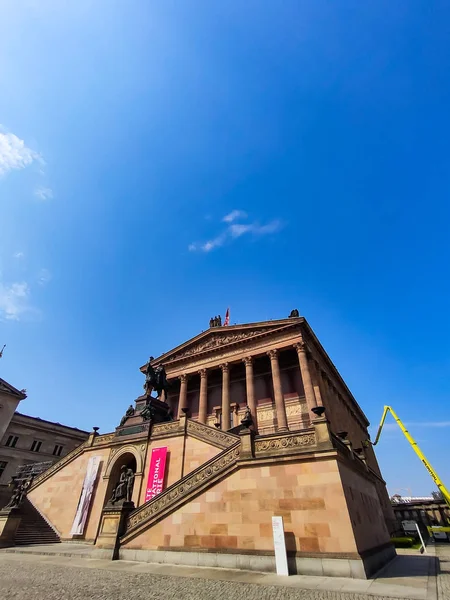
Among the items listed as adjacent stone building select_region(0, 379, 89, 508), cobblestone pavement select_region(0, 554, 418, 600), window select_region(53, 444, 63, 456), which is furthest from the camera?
window select_region(53, 444, 63, 456)

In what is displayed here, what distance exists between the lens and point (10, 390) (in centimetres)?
4038

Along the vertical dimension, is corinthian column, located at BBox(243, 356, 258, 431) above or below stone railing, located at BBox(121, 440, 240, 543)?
above

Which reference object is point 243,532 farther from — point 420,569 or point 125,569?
point 420,569

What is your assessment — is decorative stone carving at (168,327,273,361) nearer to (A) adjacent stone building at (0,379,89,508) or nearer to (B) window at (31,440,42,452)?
(A) adjacent stone building at (0,379,89,508)

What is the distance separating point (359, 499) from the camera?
1230 cm

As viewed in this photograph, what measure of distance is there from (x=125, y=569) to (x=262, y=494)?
525 centimetres

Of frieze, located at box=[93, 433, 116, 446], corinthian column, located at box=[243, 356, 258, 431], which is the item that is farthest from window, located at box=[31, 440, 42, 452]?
corinthian column, located at box=[243, 356, 258, 431]

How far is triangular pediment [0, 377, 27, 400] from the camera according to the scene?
1565 inches

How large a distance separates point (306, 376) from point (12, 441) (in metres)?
38.1

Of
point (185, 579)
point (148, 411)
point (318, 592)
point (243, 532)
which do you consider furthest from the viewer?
point (148, 411)

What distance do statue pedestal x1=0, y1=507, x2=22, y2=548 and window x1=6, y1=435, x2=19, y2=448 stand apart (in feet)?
87.2

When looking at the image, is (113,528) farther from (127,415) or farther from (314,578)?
(127,415)

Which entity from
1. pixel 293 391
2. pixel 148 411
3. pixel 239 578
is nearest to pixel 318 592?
pixel 239 578

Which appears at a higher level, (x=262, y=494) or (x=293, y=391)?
(x=293, y=391)
